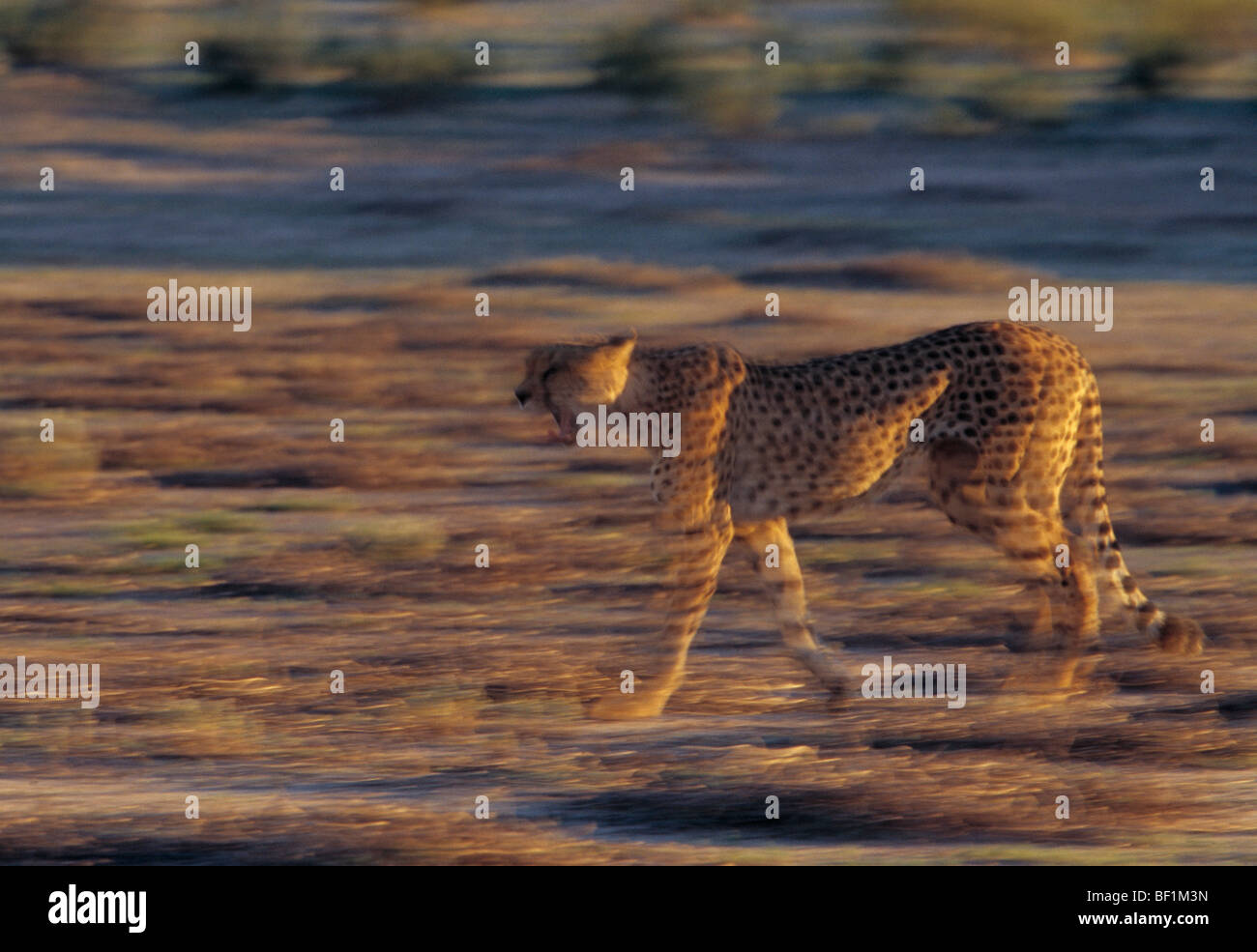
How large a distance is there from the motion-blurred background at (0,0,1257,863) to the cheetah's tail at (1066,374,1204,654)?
0.12m

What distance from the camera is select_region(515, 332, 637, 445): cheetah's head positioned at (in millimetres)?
6117

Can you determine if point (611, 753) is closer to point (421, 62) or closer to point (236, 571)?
point (236, 571)

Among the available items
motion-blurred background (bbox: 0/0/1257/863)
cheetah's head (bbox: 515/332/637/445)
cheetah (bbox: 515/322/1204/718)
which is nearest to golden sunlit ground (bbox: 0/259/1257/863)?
motion-blurred background (bbox: 0/0/1257/863)

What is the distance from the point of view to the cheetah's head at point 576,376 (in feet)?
20.1

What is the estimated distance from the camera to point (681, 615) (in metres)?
6.04

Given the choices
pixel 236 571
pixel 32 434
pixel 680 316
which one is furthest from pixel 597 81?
pixel 236 571

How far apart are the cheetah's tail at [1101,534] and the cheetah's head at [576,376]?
3.86ft
